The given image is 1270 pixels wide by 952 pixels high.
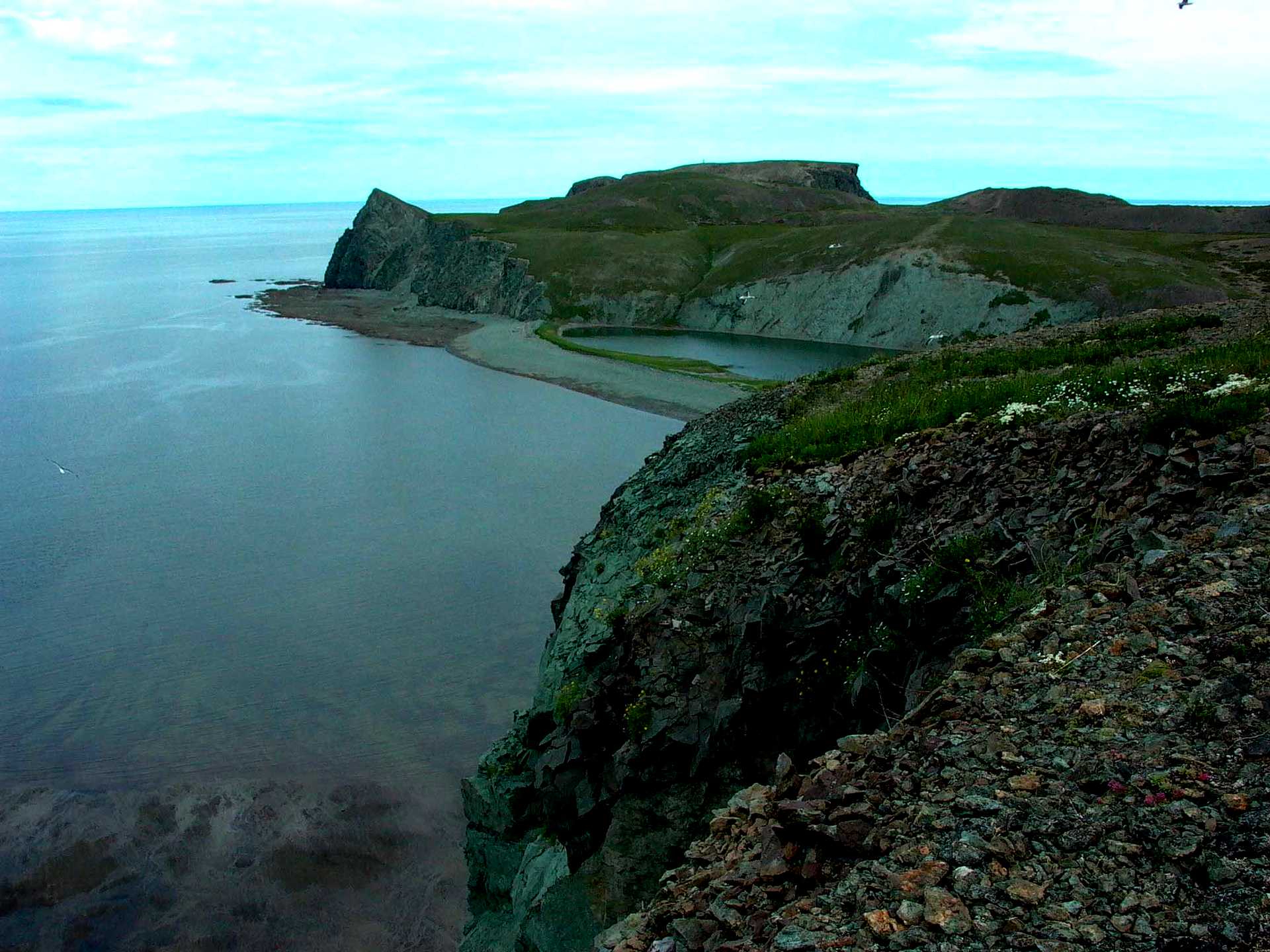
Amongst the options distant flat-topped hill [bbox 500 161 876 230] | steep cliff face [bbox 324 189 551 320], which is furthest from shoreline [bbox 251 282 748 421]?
distant flat-topped hill [bbox 500 161 876 230]

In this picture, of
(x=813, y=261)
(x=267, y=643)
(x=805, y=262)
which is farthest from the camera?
(x=805, y=262)

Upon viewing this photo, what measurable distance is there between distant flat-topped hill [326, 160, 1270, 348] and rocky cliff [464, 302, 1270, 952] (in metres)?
57.2

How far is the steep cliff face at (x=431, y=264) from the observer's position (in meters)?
96.4

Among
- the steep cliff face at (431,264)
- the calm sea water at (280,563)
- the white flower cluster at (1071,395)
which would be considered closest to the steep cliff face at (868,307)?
the steep cliff face at (431,264)

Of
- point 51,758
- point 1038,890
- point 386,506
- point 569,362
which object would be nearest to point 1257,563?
point 1038,890

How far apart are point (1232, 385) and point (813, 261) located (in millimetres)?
80258

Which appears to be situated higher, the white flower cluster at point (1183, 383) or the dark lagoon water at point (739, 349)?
the white flower cluster at point (1183, 383)

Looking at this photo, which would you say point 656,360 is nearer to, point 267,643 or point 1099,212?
point 267,643

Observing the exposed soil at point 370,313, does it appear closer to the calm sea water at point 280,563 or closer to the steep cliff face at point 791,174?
the calm sea water at point 280,563

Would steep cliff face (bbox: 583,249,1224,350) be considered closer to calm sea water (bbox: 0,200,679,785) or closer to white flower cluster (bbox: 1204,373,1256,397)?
calm sea water (bbox: 0,200,679,785)

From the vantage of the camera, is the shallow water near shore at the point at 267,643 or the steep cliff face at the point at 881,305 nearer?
the shallow water near shore at the point at 267,643

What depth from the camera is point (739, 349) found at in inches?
2992

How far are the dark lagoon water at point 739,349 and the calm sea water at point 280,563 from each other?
16.1 metres

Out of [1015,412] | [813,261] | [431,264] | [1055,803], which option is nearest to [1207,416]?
[1015,412]
